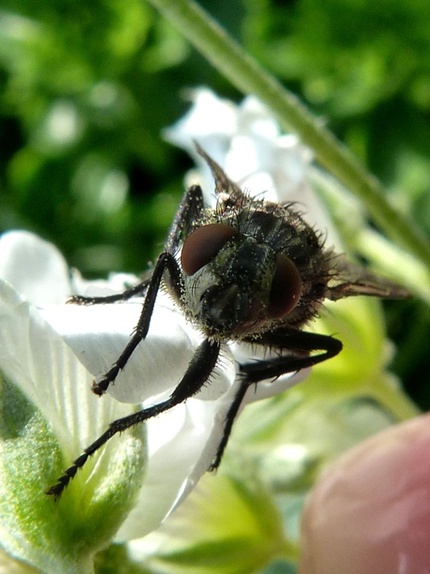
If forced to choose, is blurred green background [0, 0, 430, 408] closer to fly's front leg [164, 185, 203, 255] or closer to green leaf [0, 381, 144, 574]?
fly's front leg [164, 185, 203, 255]

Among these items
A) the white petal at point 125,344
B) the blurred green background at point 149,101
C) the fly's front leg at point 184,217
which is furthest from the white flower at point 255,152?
the blurred green background at point 149,101

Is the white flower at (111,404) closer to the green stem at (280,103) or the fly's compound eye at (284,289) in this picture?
the fly's compound eye at (284,289)

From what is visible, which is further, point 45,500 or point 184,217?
point 184,217

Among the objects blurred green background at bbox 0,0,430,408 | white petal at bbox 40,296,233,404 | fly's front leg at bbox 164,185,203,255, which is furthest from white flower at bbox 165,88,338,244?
blurred green background at bbox 0,0,430,408

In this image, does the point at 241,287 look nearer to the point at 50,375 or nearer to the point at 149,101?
the point at 50,375

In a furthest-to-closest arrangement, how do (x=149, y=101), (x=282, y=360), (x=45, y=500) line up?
(x=149, y=101), (x=282, y=360), (x=45, y=500)

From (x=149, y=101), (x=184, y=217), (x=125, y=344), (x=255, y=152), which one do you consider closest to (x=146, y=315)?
(x=125, y=344)

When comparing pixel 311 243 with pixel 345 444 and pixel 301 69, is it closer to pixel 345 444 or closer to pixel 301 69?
pixel 345 444

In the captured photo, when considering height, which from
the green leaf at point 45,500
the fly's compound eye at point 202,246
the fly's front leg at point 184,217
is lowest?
the green leaf at point 45,500
